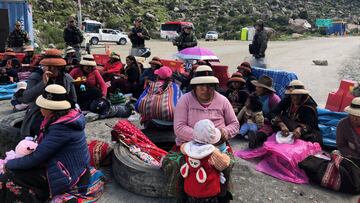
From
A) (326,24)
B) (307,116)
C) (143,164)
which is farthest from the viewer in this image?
(326,24)

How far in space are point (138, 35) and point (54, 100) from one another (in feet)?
26.3

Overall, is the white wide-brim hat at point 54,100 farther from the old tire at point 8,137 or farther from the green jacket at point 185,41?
the green jacket at point 185,41

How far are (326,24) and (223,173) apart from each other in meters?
64.5

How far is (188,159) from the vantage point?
3.56 m

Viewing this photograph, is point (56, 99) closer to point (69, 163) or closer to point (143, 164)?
point (69, 163)

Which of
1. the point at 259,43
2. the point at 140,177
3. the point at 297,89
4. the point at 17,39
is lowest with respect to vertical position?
the point at 140,177

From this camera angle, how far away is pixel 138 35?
11.4 meters

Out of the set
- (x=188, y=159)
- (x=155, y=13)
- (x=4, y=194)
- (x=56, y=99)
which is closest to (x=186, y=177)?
(x=188, y=159)

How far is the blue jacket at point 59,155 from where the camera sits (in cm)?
346

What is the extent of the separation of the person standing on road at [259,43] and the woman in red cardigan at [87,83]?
177 inches

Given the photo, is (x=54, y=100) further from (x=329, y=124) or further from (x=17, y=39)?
(x=17, y=39)

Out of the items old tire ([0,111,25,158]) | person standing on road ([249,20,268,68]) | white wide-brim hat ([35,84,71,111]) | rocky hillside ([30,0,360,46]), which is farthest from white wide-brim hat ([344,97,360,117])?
rocky hillside ([30,0,360,46])

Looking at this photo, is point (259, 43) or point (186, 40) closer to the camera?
point (259, 43)

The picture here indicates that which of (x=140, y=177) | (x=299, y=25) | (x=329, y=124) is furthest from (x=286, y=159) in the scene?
(x=299, y=25)
